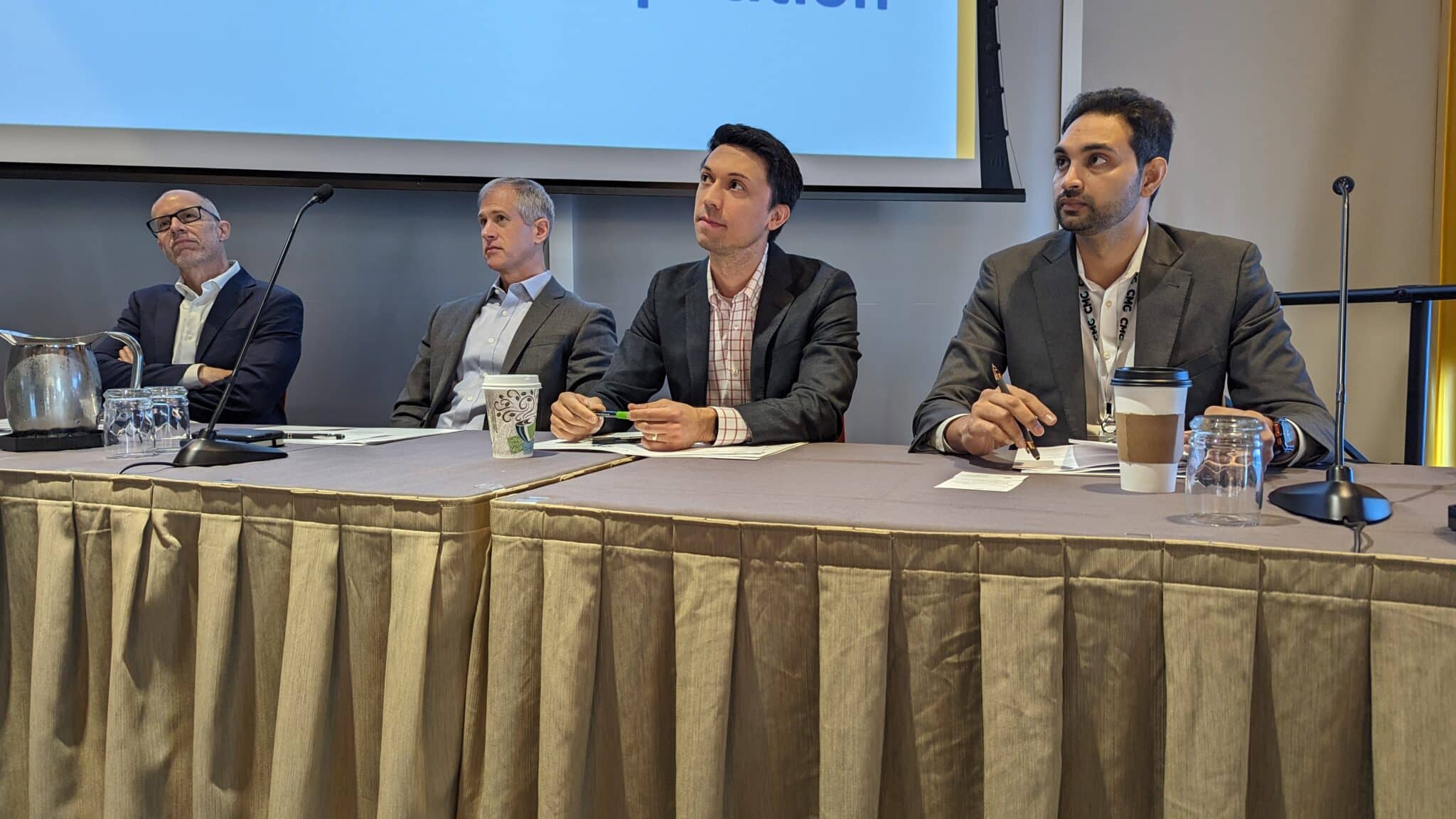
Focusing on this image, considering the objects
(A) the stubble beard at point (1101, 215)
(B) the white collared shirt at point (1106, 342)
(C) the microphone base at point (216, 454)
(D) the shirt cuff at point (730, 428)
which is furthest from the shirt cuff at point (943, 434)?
(C) the microphone base at point (216, 454)

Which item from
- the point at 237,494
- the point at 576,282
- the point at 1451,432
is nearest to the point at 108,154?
the point at 576,282

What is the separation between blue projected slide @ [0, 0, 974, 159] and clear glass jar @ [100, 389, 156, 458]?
167 centimetres

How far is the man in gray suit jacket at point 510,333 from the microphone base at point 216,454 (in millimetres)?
1031

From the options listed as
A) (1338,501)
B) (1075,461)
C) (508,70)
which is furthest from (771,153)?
(1338,501)

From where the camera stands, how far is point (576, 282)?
3.21m

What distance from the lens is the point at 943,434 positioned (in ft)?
4.73

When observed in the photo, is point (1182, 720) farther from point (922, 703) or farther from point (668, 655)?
point (668, 655)

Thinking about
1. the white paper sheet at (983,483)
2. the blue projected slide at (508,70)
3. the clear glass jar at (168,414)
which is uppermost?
the blue projected slide at (508,70)

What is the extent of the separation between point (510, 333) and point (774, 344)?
0.93 meters

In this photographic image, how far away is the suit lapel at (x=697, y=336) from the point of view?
6.57ft

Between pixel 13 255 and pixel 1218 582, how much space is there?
143 inches

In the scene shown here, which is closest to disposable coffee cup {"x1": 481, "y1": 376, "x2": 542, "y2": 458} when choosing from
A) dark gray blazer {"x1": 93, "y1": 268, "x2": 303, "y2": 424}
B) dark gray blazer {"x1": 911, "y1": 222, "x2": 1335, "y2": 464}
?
dark gray blazer {"x1": 911, "y1": 222, "x2": 1335, "y2": 464}

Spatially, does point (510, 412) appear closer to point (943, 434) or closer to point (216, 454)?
point (216, 454)

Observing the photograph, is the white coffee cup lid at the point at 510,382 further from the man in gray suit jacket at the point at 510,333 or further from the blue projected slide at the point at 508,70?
the blue projected slide at the point at 508,70
